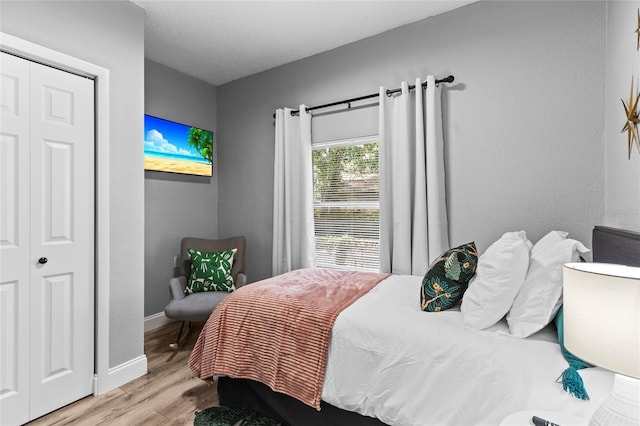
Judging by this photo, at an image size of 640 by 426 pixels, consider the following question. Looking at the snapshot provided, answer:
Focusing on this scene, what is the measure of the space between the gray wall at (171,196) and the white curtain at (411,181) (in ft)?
7.29

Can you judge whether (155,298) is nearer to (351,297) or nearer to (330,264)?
(330,264)

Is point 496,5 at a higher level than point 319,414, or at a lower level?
higher

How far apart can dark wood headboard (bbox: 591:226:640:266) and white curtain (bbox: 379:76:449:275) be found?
923mm

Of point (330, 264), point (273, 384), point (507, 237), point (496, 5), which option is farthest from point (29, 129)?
point (496, 5)

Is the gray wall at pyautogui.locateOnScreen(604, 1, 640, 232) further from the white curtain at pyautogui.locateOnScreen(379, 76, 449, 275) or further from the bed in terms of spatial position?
the white curtain at pyautogui.locateOnScreen(379, 76, 449, 275)

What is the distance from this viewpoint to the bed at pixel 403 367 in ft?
3.97

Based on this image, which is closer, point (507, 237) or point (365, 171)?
point (507, 237)

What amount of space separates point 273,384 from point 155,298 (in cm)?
225

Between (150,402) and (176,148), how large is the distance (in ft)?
7.95

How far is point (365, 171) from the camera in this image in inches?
121

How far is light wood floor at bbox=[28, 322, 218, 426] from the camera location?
1928 mm

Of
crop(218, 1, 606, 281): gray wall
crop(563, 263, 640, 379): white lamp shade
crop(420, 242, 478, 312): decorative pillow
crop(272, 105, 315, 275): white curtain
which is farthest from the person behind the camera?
crop(272, 105, 315, 275): white curtain

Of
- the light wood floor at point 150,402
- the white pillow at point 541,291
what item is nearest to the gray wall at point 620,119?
the white pillow at point 541,291

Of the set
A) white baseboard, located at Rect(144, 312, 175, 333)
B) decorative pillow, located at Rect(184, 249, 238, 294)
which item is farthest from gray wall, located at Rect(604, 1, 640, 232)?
white baseboard, located at Rect(144, 312, 175, 333)
